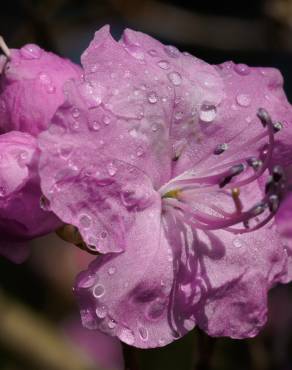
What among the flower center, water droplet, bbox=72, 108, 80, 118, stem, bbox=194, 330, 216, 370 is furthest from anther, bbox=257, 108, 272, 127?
stem, bbox=194, 330, 216, 370

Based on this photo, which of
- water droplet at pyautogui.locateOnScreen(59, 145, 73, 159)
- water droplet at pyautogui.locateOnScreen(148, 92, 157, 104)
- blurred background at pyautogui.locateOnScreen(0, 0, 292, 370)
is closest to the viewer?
water droplet at pyautogui.locateOnScreen(59, 145, 73, 159)

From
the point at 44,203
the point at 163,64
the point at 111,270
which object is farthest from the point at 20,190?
the point at 163,64

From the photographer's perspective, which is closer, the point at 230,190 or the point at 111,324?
the point at 111,324

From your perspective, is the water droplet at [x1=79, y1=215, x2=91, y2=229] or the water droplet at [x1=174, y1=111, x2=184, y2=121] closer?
the water droplet at [x1=79, y1=215, x2=91, y2=229]

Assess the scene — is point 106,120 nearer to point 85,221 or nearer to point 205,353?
point 85,221

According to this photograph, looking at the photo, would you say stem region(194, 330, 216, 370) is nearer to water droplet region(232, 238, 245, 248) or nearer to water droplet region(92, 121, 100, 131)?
water droplet region(232, 238, 245, 248)
